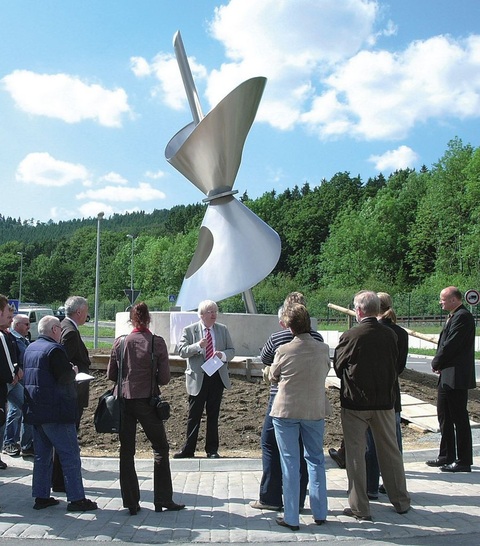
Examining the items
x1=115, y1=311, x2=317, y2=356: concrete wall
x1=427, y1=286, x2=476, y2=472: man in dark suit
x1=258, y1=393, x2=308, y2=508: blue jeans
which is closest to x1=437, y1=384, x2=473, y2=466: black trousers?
x1=427, y1=286, x2=476, y2=472: man in dark suit

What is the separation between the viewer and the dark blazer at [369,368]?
5059 mm

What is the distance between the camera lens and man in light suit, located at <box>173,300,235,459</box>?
6891 mm

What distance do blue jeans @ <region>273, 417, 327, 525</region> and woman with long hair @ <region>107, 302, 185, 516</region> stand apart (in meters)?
1.01

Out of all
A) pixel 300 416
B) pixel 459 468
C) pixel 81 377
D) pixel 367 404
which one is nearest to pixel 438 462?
pixel 459 468

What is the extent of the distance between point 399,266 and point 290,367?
193 ft

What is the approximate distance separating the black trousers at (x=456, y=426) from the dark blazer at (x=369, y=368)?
1.89m

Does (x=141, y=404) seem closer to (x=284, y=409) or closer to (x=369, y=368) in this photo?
(x=284, y=409)

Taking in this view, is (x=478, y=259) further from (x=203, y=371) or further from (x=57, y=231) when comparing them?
(x=57, y=231)

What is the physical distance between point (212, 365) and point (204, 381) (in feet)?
0.81

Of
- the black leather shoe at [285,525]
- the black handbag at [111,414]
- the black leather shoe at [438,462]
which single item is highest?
the black handbag at [111,414]

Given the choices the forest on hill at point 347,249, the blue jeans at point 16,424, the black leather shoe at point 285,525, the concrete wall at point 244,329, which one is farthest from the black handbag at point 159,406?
the forest on hill at point 347,249

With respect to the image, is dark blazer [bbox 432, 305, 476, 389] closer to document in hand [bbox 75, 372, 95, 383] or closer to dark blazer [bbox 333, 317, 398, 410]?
dark blazer [bbox 333, 317, 398, 410]

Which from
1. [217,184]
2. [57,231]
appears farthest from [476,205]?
[57,231]

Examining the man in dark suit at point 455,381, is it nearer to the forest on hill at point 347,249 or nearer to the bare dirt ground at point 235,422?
the bare dirt ground at point 235,422
